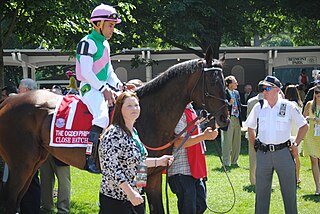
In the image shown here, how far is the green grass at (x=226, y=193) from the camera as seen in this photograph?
9.22 meters

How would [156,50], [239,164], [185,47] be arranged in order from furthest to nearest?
1. [156,50]
2. [185,47]
3. [239,164]

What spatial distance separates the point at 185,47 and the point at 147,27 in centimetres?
273

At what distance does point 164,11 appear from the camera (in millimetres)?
19156

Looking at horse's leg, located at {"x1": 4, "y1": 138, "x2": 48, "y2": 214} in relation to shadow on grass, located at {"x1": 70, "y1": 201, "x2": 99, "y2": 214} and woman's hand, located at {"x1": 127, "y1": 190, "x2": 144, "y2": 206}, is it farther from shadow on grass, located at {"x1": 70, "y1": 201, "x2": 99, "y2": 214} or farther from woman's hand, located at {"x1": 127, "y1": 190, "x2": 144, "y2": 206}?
woman's hand, located at {"x1": 127, "y1": 190, "x2": 144, "y2": 206}

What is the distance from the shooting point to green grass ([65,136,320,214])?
30.2ft

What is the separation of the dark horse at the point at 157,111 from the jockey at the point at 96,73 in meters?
0.43

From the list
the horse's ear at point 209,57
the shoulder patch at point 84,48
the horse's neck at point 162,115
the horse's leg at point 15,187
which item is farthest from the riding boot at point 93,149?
the horse's ear at point 209,57

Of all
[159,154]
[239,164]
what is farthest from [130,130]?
[239,164]

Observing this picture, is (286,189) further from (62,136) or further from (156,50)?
(156,50)

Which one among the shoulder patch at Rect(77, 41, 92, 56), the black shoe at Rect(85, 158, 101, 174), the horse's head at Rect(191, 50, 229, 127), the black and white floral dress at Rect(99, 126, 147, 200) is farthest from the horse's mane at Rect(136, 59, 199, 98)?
the black and white floral dress at Rect(99, 126, 147, 200)

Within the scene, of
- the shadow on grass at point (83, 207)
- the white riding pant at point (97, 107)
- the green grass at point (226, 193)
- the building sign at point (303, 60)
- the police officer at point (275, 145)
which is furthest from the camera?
the building sign at point (303, 60)

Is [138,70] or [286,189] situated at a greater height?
[138,70]

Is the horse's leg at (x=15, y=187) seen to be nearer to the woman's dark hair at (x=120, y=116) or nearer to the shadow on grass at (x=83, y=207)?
the shadow on grass at (x=83, y=207)

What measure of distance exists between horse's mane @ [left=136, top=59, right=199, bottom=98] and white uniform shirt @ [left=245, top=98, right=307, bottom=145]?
131 cm
